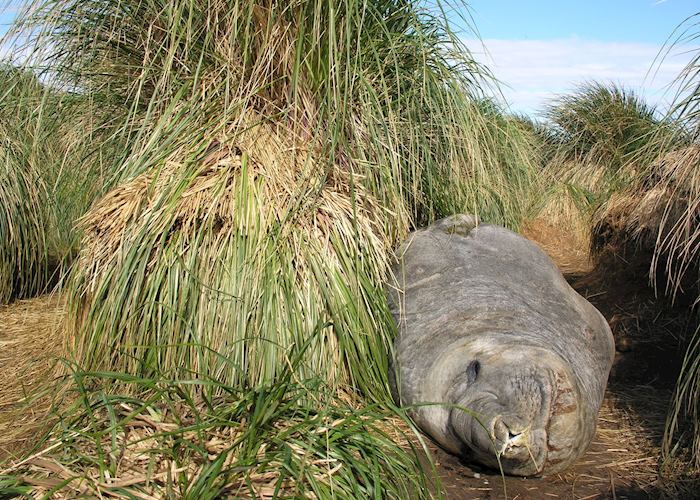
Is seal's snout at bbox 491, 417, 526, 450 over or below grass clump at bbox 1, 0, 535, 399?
below

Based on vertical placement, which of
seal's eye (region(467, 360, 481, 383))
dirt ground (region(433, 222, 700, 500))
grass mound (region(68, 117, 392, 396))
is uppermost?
grass mound (region(68, 117, 392, 396))

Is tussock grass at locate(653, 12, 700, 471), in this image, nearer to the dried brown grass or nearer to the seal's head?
the seal's head

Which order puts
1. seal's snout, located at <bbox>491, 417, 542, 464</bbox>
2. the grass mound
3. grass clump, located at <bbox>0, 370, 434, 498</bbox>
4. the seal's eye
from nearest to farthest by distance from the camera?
grass clump, located at <bbox>0, 370, 434, 498</bbox>, seal's snout, located at <bbox>491, 417, 542, 464</bbox>, the seal's eye, the grass mound

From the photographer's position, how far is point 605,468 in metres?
3.05

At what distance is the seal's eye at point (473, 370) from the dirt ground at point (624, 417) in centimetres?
35

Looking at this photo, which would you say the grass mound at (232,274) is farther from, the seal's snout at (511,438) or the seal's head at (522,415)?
the seal's snout at (511,438)

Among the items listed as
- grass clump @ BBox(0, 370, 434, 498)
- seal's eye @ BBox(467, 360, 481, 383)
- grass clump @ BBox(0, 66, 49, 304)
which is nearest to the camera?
grass clump @ BBox(0, 370, 434, 498)

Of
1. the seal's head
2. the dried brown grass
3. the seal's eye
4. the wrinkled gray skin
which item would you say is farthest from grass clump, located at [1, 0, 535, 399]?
the seal's head

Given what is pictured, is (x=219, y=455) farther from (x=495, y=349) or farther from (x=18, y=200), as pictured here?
(x=18, y=200)

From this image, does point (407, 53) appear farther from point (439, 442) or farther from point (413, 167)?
point (439, 442)

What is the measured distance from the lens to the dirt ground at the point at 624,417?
284 centimetres

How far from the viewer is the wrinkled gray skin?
2.75m

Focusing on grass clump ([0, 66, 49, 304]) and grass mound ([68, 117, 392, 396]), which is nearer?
grass mound ([68, 117, 392, 396])

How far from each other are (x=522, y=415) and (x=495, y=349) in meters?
0.44
